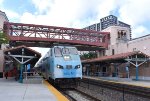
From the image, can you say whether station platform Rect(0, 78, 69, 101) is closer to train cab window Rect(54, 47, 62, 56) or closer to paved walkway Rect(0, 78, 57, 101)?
paved walkway Rect(0, 78, 57, 101)

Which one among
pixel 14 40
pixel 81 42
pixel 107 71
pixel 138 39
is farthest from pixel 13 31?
pixel 138 39

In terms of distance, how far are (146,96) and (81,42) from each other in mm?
40892

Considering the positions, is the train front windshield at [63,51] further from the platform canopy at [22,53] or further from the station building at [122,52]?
the station building at [122,52]

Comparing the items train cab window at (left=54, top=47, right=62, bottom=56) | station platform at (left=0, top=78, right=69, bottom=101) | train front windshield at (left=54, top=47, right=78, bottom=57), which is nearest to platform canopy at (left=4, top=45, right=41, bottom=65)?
train cab window at (left=54, top=47, right=62, bottom=56)

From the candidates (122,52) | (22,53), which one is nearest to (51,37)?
(122,52)

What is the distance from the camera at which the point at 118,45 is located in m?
55.5

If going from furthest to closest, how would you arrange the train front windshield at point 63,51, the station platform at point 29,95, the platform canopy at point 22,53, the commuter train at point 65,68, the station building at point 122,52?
1. the station building at point 122,52
2. the platform canopy at point 22,53
3. the train front windshield at point 63,51
4. the commuter train at point 65,68
5. the station platform at point 29,95

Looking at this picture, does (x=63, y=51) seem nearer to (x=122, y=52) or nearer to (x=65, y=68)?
(x=65, y=68)

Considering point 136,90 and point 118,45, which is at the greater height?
point 118,45

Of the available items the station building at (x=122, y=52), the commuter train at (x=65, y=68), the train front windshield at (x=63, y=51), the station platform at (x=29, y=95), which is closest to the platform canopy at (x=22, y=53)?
the train front windshield at (x=63, y=51)

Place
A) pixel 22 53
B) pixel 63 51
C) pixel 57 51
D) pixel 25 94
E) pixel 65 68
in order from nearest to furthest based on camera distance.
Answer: pixel 25 94 < pixel 65 68 < pixel 57 51 < pixel 63 51 < pixel 22 53

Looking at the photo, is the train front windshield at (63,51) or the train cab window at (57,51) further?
the train front windshield at (63,51)

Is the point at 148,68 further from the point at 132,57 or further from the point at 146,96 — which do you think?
the point at 146,96

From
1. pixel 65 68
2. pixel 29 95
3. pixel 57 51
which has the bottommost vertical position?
pixel 29 95
